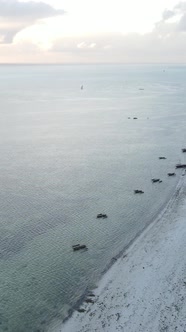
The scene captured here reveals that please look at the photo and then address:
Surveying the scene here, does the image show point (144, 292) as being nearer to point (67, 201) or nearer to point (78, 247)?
point (78, 247)

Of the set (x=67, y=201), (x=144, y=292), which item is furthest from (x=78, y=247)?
(x=67, y=201)

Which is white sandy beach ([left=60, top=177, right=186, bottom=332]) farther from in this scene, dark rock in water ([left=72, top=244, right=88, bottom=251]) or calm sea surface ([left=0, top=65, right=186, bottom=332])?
dark rock in water ([left=72, top=244, right=88, bottom=251])

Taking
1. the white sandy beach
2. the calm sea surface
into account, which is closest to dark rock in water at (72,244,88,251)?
the calm sea surface

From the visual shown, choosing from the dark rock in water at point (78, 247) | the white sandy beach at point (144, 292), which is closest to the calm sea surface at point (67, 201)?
the dark rock in water at point (78, 247)

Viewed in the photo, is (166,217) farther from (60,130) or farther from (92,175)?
(60,130)

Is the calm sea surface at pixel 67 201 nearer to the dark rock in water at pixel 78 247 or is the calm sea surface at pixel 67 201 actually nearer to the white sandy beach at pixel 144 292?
the dark rock in water at pixel 78 247
